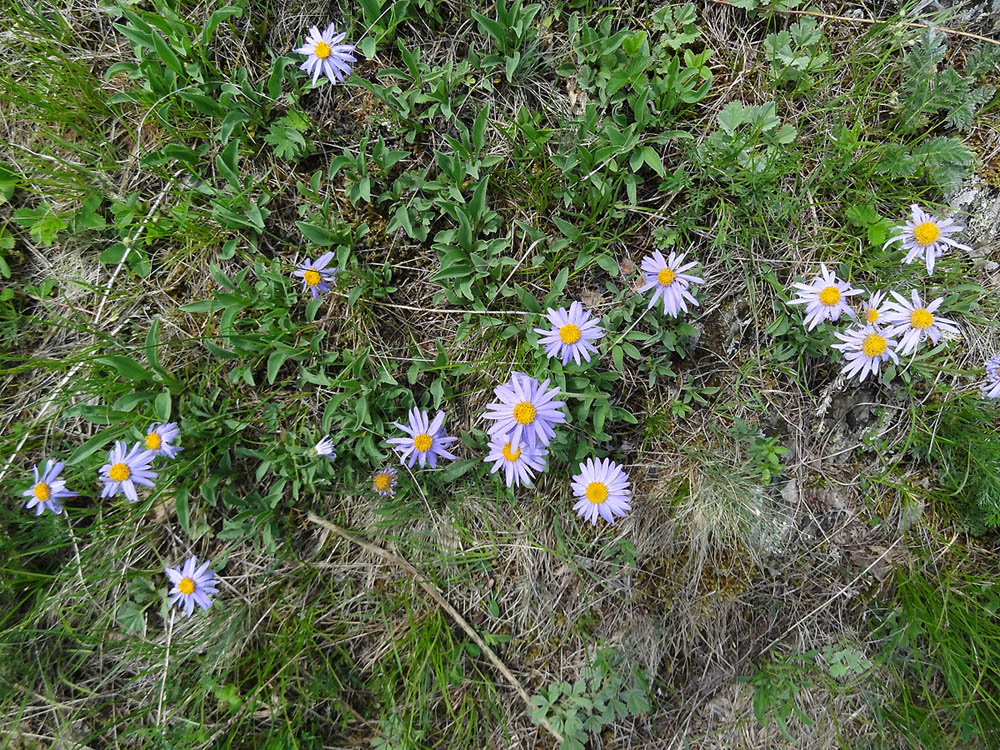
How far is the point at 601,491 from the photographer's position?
2631 millimetres

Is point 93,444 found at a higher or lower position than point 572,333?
higher

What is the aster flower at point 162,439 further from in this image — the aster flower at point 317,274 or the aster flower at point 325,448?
the aster flower at point 317,274

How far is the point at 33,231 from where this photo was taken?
2811mm

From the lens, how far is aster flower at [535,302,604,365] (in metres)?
2.42

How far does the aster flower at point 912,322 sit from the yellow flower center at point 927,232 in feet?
0.72

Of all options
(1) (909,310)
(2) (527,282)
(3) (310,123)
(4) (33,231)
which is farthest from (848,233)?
(4) (33,231)

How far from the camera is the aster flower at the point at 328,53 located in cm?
255

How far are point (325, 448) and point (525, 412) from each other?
A: 921mm

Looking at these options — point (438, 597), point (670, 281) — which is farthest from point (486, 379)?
point (438, 597)

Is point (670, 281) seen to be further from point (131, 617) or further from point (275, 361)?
point (131, 617)

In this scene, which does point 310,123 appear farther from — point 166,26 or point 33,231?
point 33,231

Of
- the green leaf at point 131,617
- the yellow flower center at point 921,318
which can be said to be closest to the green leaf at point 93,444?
the green leaf at point 131,617

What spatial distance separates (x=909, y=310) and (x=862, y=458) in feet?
2.44

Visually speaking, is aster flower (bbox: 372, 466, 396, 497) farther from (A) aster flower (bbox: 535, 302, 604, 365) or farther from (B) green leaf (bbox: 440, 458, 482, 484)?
(A) aster flower (bbox: 535, 302, 604, 365)
